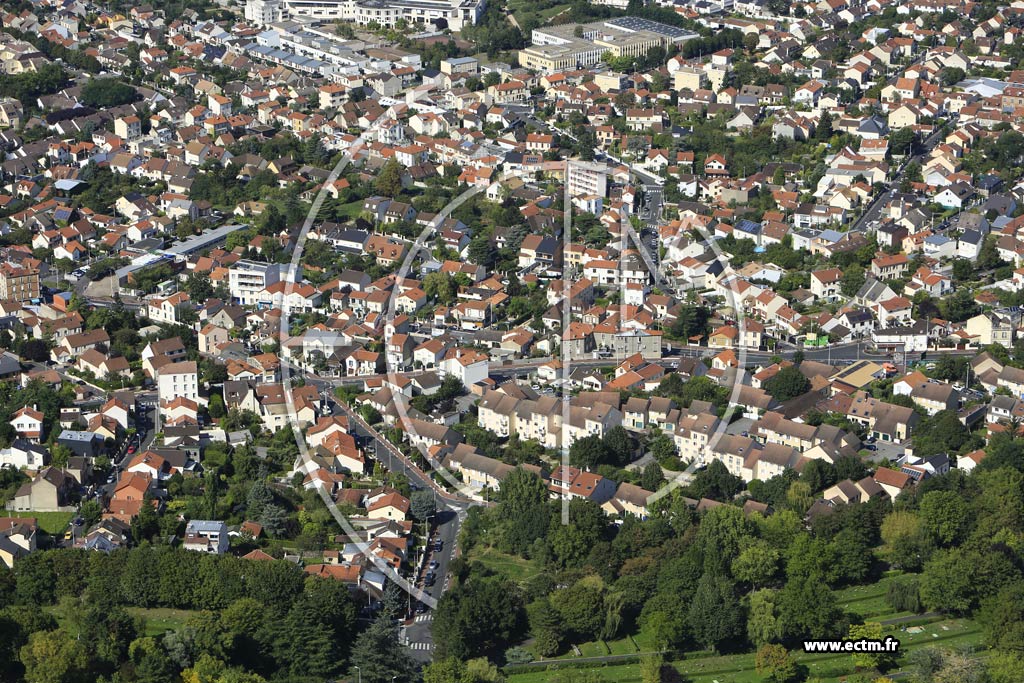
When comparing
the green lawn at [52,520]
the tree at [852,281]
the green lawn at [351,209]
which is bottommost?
the green lawn at [52,520]

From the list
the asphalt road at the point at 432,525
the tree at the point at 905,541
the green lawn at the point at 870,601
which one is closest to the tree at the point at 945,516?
the tree at the point at 905,541

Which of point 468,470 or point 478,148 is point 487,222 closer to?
point 478,148

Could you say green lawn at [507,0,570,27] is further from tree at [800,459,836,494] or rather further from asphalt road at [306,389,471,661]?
tree at [800,459,836,494]

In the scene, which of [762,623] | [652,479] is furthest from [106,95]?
[762,623]

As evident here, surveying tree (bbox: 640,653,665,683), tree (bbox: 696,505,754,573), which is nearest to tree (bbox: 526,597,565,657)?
tree (bbox: 640,653,665,683)

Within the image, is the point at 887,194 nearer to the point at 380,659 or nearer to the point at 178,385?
the point at 178,385

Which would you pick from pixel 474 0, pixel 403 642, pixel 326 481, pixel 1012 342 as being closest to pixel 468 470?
pixel 326 481

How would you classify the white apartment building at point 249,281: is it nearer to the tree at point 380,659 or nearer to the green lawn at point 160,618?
the green lawn at point 160,618
